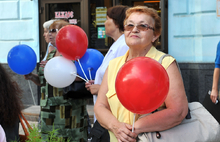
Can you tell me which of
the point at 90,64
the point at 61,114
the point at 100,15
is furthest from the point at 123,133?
the point at 100,15

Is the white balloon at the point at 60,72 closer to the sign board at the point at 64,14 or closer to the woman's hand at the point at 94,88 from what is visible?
the woman's hand at the point at 94,88

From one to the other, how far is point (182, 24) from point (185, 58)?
0.77m

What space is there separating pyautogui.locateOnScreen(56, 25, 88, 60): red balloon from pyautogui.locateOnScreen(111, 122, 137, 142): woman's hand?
4.08ft

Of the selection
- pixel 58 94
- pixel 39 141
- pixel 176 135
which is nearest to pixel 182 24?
pixel 58 94

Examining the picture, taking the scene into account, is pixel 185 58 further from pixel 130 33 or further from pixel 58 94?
pixel 130 33

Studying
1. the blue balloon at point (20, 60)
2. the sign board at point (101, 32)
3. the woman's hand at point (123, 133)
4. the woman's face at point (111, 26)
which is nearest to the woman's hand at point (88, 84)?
the woman's face at point (111, 26)

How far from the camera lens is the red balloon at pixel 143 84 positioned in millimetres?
1442

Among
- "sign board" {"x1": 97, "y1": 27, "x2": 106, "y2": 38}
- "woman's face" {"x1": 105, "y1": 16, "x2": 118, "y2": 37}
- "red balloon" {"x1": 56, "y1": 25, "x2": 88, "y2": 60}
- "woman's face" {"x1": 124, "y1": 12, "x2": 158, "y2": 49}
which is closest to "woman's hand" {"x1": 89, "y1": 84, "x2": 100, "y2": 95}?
"red balloon" {"x1": 56, "y1": 25, "x2": 88, "y2": 60}

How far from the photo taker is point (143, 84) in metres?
1.44

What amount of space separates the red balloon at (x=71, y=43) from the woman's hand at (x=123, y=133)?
124 cm

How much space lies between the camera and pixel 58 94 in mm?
3064

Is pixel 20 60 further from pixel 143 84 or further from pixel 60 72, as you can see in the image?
pixel 143 84

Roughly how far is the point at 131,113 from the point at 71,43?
4.13 ft

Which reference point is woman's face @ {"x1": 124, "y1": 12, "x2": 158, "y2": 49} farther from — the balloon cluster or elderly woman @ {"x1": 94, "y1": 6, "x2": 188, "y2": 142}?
the balloon cluster
